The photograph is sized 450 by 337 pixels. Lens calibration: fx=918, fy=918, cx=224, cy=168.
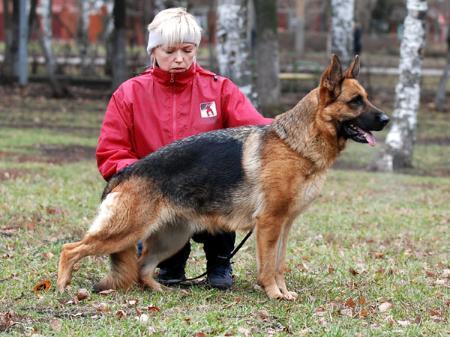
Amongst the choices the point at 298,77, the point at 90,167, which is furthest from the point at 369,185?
the point at 298,77

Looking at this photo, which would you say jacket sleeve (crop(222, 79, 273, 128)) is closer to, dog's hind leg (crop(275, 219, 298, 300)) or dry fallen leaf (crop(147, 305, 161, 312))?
dog's hind leg (crop(275, 219, 298, 300))

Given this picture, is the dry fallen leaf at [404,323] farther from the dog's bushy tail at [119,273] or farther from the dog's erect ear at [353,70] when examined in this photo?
the dog's bushy tail at [119,273]

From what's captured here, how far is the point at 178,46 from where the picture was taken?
6539 mm

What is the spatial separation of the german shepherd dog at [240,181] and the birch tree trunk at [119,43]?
2133cm

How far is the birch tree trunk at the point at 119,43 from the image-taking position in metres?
27.4

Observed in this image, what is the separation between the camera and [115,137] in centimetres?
669

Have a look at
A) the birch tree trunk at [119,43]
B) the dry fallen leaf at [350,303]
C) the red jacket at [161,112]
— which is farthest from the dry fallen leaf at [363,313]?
the birch tree trunk at [119,43]

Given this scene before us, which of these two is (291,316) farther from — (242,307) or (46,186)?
(46,186)

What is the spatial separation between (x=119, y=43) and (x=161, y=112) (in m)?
21.2

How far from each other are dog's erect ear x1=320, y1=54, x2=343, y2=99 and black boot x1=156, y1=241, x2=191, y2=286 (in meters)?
1.75

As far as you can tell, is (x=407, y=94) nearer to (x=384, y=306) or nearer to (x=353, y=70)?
(x=353, y=70)

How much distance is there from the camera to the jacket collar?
6684 millimetres

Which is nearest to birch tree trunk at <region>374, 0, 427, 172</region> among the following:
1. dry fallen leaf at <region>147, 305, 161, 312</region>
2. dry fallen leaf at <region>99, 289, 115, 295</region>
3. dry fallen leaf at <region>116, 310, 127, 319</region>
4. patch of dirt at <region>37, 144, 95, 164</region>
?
patch of dirt at <region>37, 144, 95, 164</region>

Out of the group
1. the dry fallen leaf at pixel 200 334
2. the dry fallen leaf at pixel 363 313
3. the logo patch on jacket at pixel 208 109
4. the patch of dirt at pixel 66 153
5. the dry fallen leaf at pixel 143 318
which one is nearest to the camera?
the dry fallen leaf at pixel 200 334
